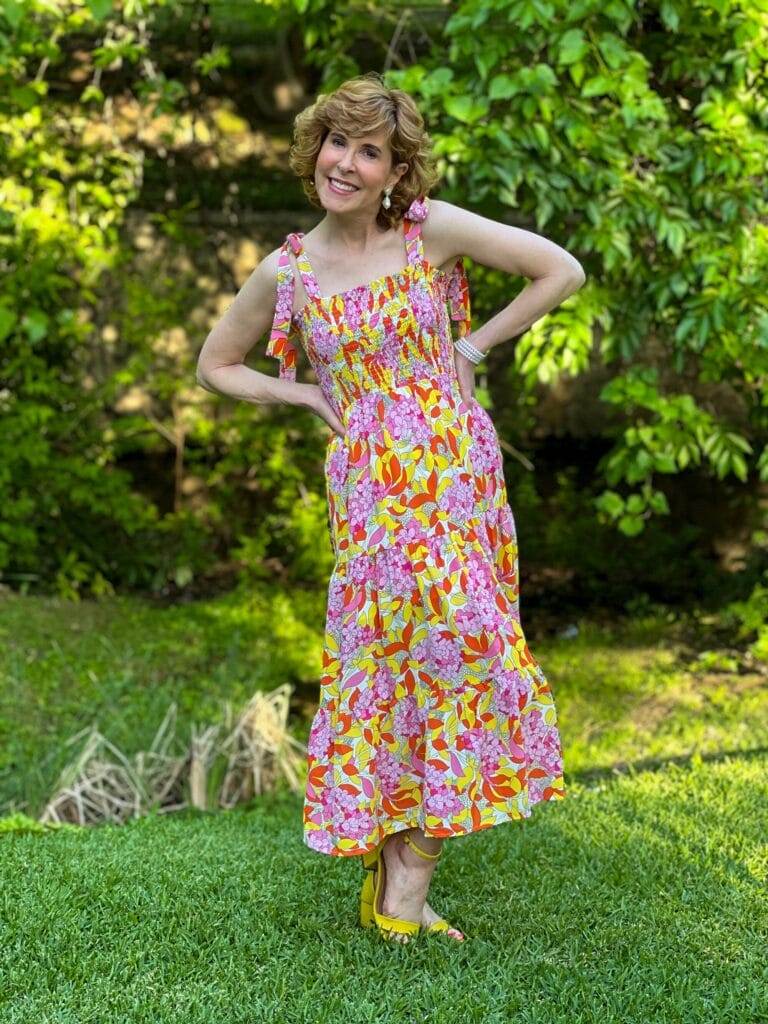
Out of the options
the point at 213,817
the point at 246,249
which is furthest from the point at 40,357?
the point at 213,817

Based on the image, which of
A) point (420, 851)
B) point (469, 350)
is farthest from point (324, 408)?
point (420, 851)

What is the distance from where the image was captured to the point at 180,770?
5.28m

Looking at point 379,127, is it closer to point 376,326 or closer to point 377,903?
point 376,326

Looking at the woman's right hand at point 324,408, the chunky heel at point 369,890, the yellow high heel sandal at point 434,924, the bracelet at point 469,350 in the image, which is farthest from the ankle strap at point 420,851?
the bracelet at point 469,350

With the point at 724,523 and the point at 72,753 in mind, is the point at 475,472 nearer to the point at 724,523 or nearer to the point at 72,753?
the point at 72,753

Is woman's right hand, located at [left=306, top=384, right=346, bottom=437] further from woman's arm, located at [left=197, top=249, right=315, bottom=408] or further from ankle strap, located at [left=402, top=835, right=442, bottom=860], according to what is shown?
ankle strap, located at [left=402, top=835, right=442, bottom=860]

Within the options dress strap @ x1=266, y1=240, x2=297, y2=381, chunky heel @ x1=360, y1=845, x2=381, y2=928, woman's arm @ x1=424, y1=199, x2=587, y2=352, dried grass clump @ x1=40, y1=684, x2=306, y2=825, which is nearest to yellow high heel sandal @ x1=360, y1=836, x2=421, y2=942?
chunky heel @ x1=360, y1=845, x2=381, y2=928

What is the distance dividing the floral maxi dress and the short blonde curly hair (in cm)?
5

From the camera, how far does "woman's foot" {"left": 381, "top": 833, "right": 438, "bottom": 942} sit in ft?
9.71

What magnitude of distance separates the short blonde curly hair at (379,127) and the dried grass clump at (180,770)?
2.74 m

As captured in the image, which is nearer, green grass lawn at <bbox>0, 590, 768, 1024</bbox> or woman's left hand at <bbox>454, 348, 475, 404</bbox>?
green grass lawn at <bbox>0, 590, 768, 1024</bbox>

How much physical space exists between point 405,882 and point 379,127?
61.0 inches

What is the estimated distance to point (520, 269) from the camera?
2.99 metres

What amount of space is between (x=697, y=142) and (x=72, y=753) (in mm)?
3210
